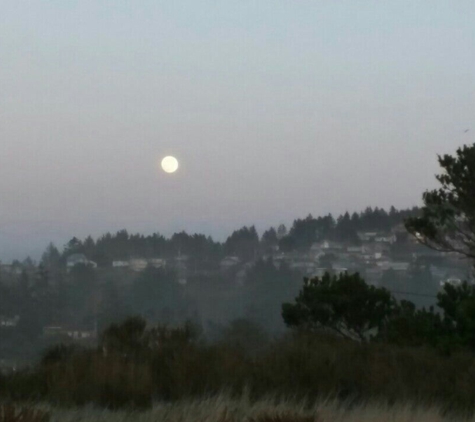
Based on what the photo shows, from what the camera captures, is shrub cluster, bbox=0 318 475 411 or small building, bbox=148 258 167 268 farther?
small building, bbox=148 258 167 268

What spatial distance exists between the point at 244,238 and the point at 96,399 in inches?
2773

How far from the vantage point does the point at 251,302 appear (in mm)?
55156

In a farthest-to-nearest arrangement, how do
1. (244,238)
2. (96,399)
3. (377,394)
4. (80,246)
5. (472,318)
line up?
(244,238) < (80,246) < (472,318) < (377,394) < (96,399)

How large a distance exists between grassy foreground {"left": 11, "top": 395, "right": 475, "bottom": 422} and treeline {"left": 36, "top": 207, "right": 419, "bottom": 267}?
56996mm

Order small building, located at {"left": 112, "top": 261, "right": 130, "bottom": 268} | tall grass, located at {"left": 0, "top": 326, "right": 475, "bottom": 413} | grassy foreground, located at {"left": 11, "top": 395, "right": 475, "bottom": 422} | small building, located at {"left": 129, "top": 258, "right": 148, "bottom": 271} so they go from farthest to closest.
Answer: small building, located at {"left": 112, "top": 261, "right": 130, "bottom": 268} → small building, located at {"left": 129, "top": 258, "right": 148, "bottom": 271} → tall grass, located at {"left": 0, "top": 326, "right": 475, "bottom": 413} → grassy foreground, located at {"left": 11, "top": 395, "right": 475, "bottom": 422}

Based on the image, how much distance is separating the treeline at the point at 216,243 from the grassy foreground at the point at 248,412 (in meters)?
57.0

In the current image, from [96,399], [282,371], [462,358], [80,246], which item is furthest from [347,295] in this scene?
[80,246]

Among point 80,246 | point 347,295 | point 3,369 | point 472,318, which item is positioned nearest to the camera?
point 3,369

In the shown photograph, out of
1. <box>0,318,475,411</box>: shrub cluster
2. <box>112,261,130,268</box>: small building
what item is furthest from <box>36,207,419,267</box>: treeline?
<box>0,318,475,411</box>: shrub cluster

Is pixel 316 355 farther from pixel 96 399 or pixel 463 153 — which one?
pixel 463 153

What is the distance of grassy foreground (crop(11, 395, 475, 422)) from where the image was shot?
10023mm

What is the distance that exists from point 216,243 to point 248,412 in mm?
67166

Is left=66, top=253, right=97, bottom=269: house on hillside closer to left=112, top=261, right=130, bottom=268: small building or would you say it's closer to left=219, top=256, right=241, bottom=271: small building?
left=112, top=261, right=130, bottom=268: small building

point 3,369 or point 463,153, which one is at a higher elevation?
point 463,153
